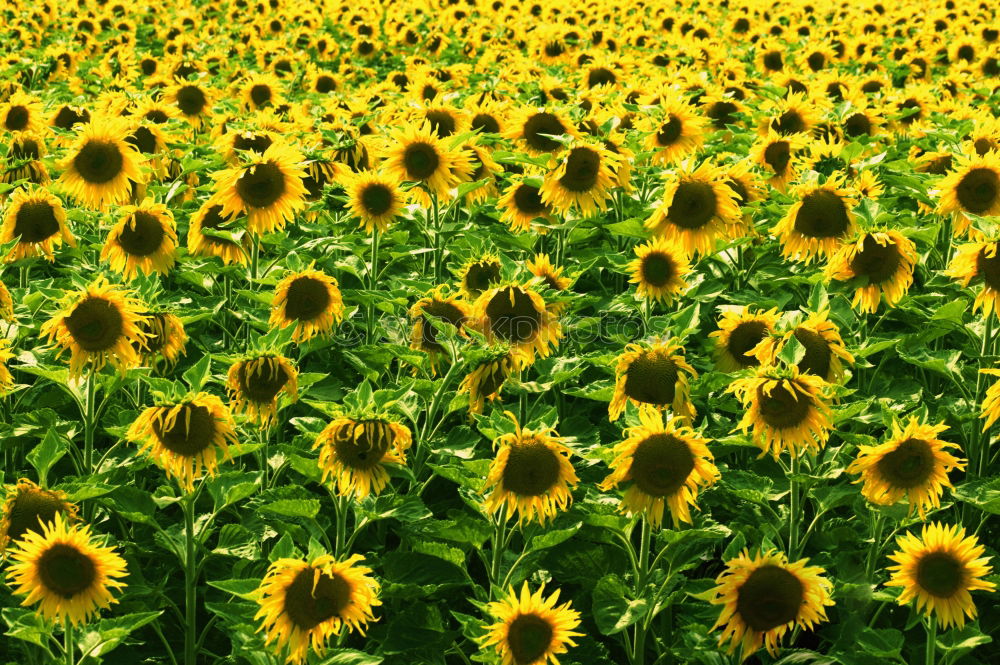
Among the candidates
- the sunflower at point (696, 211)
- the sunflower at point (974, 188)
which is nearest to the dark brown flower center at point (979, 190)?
the sunflower at point (974, 188)

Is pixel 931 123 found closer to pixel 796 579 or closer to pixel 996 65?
pixel 996 65

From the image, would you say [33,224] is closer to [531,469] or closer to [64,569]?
[64,569]

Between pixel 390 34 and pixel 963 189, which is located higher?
pixel 963 189

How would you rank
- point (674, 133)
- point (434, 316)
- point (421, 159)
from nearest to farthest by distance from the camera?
1. point (434, 316)
2. point (421, 159)
3. point (674, 133)

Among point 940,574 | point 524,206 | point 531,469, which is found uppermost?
point 531,469

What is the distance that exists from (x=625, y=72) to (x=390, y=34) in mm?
5939

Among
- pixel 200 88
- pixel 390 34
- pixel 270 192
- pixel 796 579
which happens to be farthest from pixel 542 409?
pixel 390 34

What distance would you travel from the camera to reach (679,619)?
3.86 metres

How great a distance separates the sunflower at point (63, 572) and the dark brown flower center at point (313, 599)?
22.1 inches

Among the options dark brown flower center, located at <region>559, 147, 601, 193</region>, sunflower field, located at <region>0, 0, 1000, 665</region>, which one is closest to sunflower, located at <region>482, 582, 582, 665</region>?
sunflower field, located at <region>0, 0, 1000, 665</region>

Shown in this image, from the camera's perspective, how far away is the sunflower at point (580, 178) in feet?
18.5

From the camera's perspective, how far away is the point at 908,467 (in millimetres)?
3535

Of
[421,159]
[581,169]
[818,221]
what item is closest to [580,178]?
[581,169]

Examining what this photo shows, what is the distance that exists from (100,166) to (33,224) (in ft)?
2.45
